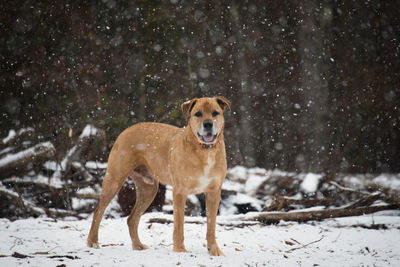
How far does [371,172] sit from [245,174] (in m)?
3.43

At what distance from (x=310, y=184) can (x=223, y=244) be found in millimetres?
3798

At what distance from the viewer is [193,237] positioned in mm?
4957

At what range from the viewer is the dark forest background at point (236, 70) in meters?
9.30

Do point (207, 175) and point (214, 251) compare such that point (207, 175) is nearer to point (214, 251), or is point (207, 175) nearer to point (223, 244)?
point (214, 251)

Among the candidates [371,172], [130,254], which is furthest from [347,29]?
[130,254]

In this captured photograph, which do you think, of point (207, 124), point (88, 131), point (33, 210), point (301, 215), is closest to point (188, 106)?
point (207, 124)

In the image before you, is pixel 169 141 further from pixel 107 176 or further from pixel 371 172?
pixel 371 172

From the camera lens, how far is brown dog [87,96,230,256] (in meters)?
3.88

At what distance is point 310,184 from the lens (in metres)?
7.75

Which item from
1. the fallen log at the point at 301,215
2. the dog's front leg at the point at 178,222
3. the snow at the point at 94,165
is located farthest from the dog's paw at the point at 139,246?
the snow at the point at 94,165

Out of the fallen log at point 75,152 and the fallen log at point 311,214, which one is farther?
the fallen log at point 75,152

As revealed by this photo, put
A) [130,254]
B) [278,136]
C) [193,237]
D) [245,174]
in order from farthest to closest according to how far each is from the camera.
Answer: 1. [278,136]
2. [245,174]
3. [193,237]
4. [130,254]

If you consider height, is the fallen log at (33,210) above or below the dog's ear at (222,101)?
below

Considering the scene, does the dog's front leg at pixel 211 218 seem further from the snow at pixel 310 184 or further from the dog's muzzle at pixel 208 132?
the snow at pixel 310 184
